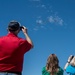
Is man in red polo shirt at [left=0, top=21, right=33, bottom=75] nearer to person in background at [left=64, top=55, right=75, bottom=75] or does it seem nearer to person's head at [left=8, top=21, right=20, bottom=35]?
person's head at [left=8, top=21, right=20, bottom=35]

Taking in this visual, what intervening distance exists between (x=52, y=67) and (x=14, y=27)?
18.6 ft

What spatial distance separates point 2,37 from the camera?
8.41 m

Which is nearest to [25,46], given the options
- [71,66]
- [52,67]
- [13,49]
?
[13,49]

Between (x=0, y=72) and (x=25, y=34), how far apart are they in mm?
1371

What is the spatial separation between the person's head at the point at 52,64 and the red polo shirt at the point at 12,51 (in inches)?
216

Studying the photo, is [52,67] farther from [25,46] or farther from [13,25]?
[13,25]

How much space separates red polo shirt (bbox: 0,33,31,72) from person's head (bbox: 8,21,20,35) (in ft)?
0.38

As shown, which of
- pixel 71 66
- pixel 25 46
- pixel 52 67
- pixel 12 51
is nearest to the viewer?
pixel 12 51

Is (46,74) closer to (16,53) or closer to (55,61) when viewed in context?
(55,61)

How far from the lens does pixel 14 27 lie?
8477mm

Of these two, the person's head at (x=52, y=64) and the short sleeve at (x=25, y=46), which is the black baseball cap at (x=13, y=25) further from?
the person's head at (x=52, y=64)

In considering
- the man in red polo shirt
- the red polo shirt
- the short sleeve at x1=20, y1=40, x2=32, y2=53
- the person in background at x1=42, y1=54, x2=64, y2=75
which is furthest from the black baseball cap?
the person in background at x1=42, y1=54, x2=64, y2=75

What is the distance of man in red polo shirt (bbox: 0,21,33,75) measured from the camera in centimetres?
798

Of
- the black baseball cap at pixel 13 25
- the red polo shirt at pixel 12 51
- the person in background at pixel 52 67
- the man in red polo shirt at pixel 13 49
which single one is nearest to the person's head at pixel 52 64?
the person in background at pixel 52 67
